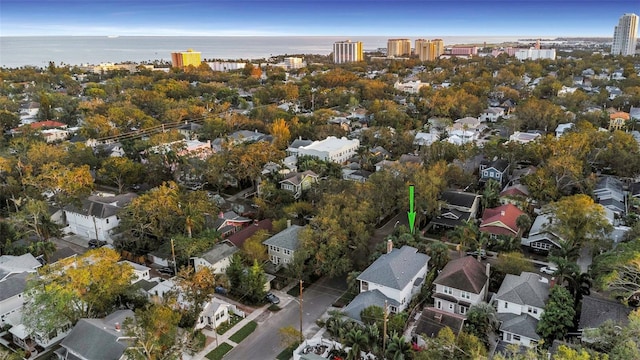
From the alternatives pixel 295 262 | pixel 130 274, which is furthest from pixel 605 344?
pixel 130 274

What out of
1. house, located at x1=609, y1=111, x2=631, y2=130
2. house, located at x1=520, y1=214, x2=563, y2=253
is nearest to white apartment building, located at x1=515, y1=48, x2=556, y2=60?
house, located at x1=609, y1=111, x2=631, y2=130

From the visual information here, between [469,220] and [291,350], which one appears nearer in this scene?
[291,350]

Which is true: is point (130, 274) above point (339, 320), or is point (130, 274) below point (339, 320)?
above

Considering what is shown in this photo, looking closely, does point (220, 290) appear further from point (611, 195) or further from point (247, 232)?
point (611, 195)

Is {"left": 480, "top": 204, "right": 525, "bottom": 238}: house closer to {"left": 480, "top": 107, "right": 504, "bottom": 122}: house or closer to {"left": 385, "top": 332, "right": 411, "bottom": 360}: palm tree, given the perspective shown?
{"left": 385, "top": 332, "right": 411, "bottom": 360}: palm tree

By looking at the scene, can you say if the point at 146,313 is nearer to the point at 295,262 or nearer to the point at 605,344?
the point at 295,262

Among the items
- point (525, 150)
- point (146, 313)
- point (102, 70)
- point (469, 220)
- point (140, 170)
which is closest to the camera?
point (146, 313)
